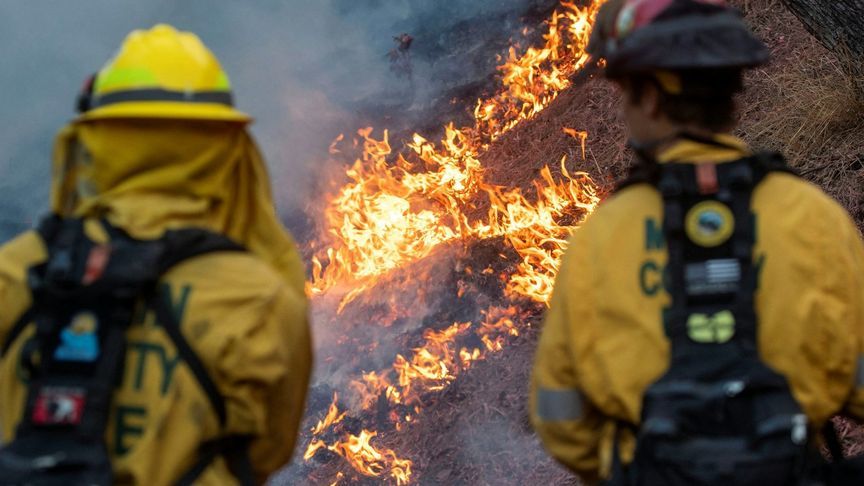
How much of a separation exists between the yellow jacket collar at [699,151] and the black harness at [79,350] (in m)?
1.14

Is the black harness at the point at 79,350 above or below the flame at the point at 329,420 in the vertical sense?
above

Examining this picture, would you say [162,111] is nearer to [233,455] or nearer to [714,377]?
[233,455]

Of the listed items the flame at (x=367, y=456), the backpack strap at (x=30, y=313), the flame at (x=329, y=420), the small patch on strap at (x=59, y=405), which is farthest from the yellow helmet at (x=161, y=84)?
the flame at (x=329, y=420)

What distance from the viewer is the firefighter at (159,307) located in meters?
2.03

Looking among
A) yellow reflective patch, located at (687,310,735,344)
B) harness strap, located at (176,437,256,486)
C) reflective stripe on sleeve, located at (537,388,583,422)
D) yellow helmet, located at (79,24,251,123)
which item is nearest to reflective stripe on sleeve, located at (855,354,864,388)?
yellow reflective patch, located at (687,310,735,344)

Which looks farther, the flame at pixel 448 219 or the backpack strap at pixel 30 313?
the flame at pixel 448 219

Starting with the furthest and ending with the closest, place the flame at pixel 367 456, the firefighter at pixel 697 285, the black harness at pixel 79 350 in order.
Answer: the flame at pixel 367 456 → the firefighter at pixel 697 285 → the black harness at pixel 79 350

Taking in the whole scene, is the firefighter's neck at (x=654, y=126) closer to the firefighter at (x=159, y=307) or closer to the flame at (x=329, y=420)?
the firefighter at (x=159, y=307)

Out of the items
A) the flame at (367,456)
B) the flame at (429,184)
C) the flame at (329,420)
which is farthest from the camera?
the flame at (429,184)

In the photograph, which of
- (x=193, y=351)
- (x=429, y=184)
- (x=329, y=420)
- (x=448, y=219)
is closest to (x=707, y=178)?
(x=193, y=351)

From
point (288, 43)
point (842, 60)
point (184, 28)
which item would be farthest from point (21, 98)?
point (842, 60)

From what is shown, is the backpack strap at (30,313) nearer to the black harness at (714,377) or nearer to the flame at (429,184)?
the black harness at (714,377)

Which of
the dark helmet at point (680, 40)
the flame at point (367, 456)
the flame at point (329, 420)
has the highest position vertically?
the dark helmet at point (680, 40)

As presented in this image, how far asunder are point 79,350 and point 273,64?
717 cm
